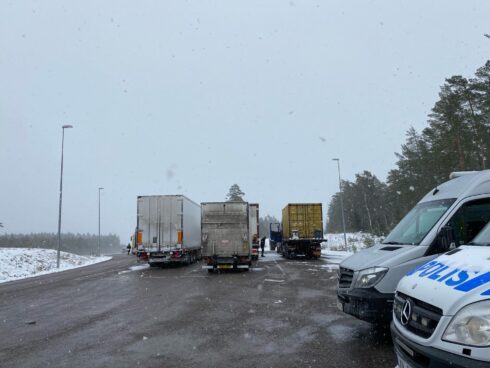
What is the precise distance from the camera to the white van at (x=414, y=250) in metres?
5.70

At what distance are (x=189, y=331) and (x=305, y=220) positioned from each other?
2257 cm

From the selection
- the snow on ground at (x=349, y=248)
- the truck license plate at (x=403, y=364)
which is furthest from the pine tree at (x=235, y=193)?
the truck license plate at (x=403, y=364)

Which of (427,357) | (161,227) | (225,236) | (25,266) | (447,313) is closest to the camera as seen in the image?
(447,313)

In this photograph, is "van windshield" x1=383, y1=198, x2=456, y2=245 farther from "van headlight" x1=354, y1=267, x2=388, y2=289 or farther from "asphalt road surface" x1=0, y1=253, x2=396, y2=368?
"asphalt road surface" x1=0, y1=253, x2=396, y2=368

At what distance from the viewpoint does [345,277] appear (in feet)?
21.6

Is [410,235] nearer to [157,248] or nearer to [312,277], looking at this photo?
[312,277]

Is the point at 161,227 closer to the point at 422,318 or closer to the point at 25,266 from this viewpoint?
the point at 25,266

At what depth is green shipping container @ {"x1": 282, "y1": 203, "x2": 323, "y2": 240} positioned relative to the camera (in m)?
29.0

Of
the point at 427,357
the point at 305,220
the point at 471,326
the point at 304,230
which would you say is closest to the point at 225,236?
the point at 304,230

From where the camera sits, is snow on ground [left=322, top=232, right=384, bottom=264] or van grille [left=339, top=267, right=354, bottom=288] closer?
van grille [left=339, top=267, right=354, bottom=288]

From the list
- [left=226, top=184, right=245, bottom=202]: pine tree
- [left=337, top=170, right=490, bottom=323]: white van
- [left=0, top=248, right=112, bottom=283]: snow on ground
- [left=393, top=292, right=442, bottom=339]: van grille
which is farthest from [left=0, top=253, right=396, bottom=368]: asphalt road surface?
[left=226, top=184, right=245, bottom=202]: pine tree

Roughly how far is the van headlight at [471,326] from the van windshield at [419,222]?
10.6ft

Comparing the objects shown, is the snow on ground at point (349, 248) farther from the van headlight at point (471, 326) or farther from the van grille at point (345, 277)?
the van headlight at point (471, 326)

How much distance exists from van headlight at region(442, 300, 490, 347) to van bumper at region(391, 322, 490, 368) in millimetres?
107
